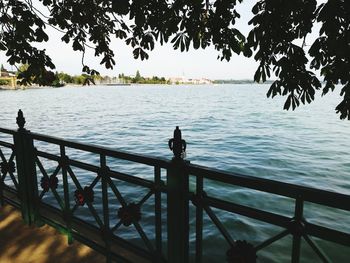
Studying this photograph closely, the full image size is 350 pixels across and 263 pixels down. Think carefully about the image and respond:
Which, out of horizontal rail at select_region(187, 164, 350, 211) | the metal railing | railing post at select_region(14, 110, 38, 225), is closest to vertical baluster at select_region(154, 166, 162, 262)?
the metal railing

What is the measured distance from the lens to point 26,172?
4.24m

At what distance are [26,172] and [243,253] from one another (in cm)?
329

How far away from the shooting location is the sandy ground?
3525 millimetres

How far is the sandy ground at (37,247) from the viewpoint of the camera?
3525mm

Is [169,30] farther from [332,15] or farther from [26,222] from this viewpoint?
[26,222]

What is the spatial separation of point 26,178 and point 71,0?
272 centimetres

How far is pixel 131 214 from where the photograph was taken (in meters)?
3.18

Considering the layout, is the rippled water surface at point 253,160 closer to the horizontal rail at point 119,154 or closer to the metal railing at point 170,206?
the metal railing at point 170,206

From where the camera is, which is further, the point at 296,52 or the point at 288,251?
the point at 288,251

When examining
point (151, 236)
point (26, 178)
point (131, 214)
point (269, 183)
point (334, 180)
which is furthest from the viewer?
point (334, 180)

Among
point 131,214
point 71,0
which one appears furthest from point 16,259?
point 71,0

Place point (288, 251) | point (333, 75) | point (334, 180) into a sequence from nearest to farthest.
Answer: point (333, 75), point (288, 251), point (334, 180)

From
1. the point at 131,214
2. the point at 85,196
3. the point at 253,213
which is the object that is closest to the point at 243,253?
the point at 253,213

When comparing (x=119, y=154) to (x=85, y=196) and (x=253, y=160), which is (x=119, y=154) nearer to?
(x=85, y=196)
